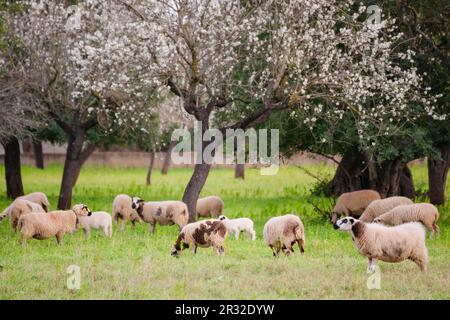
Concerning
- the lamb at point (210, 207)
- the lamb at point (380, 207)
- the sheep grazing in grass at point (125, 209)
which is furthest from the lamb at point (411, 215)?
the sheep grazing in grass at point (125, 209)

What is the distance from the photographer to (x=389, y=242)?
15.2 meters

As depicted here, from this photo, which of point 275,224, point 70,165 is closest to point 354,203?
point 275,224

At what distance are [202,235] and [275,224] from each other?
1521 millimetres

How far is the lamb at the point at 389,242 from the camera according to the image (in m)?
15.2

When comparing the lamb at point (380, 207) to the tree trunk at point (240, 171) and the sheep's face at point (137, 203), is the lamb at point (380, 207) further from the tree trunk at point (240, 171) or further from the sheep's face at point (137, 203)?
the tree trunk at point (240, 171)

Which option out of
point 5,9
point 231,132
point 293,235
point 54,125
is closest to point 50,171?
point 54,125

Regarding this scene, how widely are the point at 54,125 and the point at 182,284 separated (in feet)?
66.6

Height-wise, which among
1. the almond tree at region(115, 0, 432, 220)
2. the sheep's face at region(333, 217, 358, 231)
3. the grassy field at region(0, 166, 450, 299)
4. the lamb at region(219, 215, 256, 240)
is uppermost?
the almond tree at region(115, 0, 432, 220)

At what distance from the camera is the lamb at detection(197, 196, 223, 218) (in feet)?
87.5

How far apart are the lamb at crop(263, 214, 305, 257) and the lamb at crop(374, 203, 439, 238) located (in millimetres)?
3862

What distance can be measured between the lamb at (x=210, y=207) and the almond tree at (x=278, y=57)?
8.93 ft

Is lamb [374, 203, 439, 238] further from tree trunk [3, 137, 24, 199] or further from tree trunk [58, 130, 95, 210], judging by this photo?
tree trunk [3, 137, 24, 199]

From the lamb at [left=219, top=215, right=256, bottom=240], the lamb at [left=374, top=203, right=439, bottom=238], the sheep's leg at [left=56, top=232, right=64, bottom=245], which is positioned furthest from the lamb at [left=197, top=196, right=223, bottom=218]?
the sheep's leg at [left=56, top=232, right=64, bottom=245]
